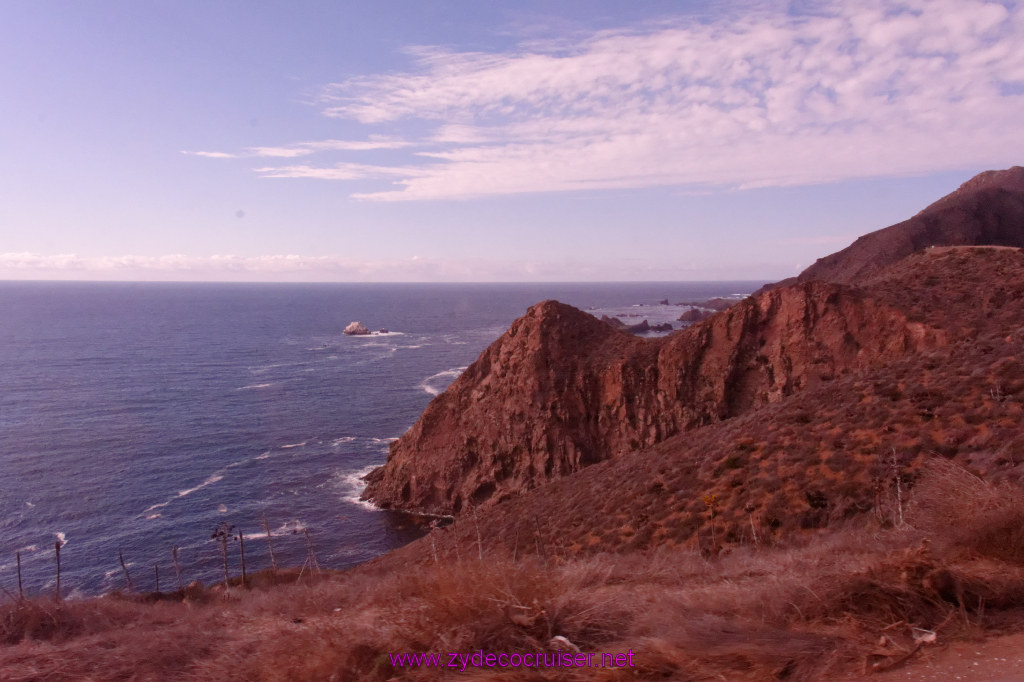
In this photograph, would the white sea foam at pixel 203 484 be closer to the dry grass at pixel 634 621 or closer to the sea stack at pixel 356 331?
the dry grass at pixel 634 621

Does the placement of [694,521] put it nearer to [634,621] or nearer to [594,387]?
[634,621]

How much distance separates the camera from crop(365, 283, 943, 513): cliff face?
32.7m

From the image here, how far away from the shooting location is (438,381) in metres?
67.9

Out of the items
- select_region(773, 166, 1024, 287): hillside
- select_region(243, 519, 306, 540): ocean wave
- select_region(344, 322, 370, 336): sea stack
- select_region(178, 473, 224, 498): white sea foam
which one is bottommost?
select_region(243, 519, 306, 540): ocean wave

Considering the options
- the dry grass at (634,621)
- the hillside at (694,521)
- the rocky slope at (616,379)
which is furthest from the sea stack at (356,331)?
the dry grass at (634,621)

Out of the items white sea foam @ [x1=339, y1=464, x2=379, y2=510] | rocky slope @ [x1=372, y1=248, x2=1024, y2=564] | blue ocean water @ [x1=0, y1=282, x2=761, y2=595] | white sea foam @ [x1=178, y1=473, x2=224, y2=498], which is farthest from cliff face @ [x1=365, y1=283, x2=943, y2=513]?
white sea foam @ [x1=178, y1=473, x2=224, y2=498]

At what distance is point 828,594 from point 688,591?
1.40 metres

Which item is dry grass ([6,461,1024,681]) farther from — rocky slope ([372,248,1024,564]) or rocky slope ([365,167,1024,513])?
rocky slope ([365,167,1024,513])

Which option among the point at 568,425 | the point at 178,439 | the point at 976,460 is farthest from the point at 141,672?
the point at 178,439

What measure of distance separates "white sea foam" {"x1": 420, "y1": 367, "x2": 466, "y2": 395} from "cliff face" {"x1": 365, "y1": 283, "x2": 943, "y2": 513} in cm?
2258

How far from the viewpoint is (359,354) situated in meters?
87.7

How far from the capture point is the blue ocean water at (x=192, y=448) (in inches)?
1247

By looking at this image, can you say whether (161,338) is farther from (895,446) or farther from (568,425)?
(895,446)

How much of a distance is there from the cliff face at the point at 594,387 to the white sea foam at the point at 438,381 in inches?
889
